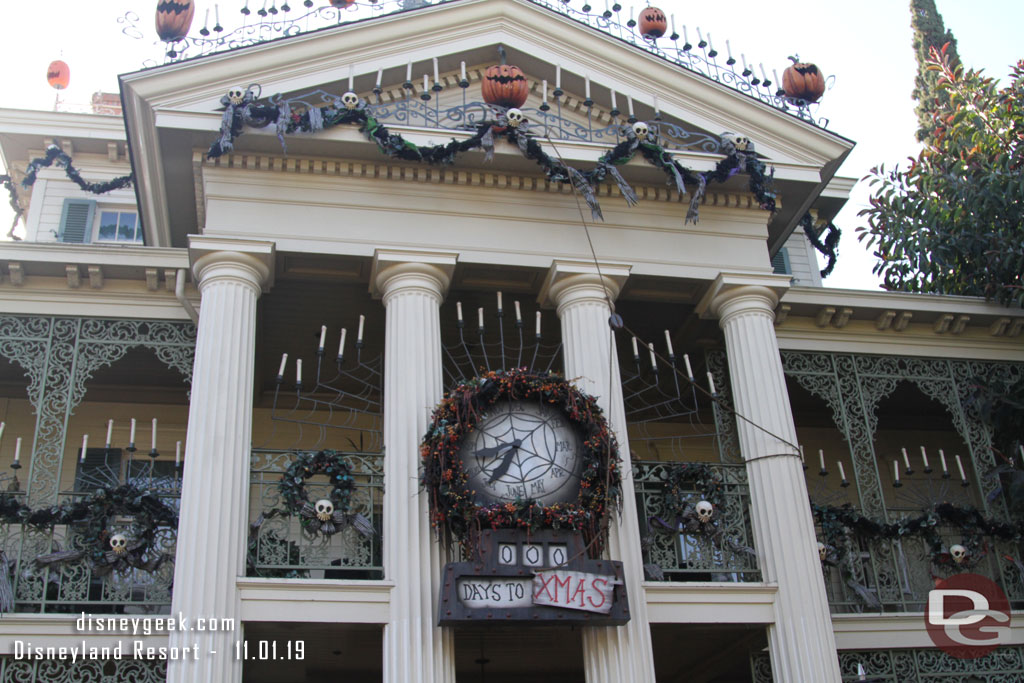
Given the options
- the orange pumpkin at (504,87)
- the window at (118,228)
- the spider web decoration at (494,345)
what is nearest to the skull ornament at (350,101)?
the orange pumpkin at (504,87)

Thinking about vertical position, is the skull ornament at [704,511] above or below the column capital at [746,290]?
below

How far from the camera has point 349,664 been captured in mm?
13414

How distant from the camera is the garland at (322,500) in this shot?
1116 centimetres

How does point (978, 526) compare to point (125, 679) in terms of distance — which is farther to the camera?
point (978, 526)

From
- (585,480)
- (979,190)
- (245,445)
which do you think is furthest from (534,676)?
(979,190)

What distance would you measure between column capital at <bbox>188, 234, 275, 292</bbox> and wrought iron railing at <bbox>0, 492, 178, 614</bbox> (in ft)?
8.31

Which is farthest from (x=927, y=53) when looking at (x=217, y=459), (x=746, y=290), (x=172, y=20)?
(x=217, y=459)

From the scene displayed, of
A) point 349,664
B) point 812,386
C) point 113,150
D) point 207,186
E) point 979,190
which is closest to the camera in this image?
point 207,186

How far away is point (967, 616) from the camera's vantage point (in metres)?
13.1

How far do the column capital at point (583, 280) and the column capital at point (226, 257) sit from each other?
343 centimetres

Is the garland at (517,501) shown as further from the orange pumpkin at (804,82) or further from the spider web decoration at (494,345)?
the orange pumpkin at (804,82)

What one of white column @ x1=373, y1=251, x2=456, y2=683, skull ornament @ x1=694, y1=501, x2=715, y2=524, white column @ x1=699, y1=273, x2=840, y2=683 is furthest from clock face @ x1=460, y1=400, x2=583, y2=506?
white column @ x1=699, y1=273, x2=840, y2=683

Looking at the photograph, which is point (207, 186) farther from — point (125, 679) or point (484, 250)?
point (125, 679)

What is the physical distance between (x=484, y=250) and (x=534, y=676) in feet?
20.8
